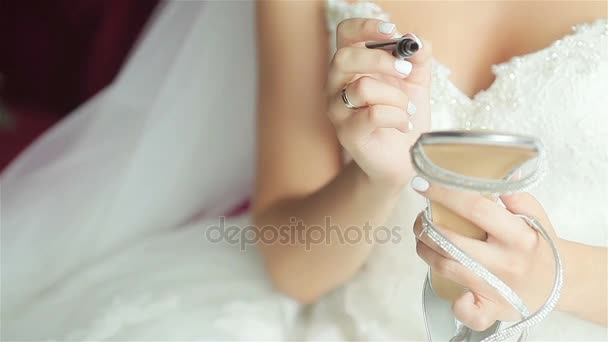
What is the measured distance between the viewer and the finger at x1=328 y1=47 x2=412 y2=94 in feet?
1.74

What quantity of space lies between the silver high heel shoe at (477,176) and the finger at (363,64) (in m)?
0.12

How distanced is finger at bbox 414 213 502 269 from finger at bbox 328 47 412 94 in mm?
129

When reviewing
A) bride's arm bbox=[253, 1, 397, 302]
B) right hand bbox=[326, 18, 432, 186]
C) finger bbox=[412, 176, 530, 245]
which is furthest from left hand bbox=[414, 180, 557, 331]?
bride's arm bbox=[253, 1, 397, 302]

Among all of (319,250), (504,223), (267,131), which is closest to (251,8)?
(267,131)

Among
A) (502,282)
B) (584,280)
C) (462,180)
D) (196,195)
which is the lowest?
(196,195)

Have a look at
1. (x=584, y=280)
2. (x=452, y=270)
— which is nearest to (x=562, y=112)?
(x=584, y=280)

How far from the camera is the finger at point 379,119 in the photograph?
1.73 feet

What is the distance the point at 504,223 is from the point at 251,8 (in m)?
0.62

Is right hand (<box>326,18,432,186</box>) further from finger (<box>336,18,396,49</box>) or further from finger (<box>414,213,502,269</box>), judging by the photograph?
finger (<box>414,213,502,269</box>)

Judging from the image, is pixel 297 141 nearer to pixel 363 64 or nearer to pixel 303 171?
pixel 303 171

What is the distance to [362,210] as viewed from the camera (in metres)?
0.70

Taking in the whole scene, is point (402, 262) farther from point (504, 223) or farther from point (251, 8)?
point (251, 8)

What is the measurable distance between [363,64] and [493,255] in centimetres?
18

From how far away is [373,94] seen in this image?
0.52m
